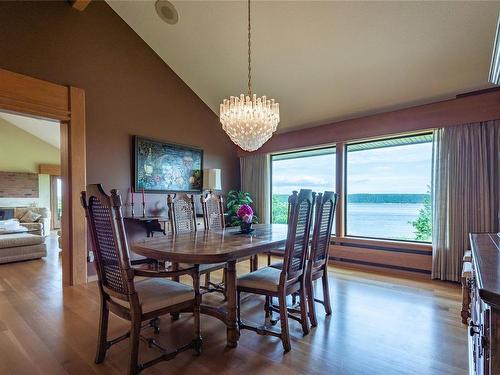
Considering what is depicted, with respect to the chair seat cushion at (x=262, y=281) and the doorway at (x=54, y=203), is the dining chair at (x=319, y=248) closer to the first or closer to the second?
the chair seat cushion at (x=262, y=281)

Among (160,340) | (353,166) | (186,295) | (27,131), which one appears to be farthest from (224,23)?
(27,131)

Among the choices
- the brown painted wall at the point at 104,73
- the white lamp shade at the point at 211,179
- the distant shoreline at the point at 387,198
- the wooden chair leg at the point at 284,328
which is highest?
the brown painted wall at the point at 104,73

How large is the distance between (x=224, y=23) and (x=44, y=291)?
4.10m

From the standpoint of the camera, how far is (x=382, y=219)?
14.5 feet

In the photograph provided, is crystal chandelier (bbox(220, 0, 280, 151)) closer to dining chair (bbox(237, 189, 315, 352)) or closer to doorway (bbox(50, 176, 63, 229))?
dining chair (bbox(237, 189, 315, 352))

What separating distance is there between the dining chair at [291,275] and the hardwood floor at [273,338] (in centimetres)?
17

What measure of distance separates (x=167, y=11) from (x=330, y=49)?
2.34m

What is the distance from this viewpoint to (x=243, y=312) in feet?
8.93

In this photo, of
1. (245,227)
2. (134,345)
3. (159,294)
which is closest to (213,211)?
(245,227)

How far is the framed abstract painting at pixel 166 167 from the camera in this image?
4.27 metres

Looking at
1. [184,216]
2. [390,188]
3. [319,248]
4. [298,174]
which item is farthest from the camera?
[298,174]

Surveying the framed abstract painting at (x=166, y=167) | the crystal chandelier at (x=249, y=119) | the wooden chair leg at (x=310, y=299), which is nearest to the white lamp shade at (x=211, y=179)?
the framed abstract painting at (x=166, y=167)

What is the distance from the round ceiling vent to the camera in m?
3.81

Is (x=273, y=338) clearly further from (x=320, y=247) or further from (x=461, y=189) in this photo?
(x=461, y=189)
